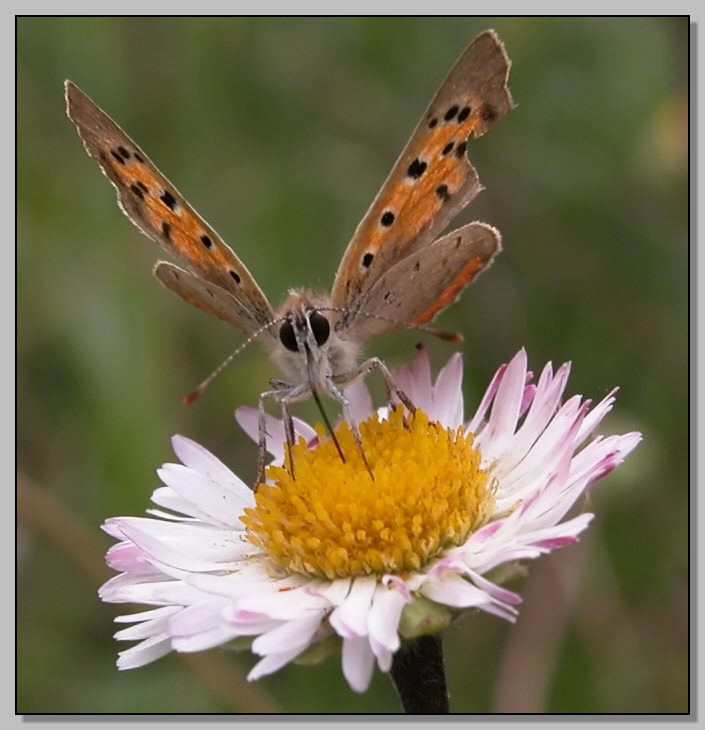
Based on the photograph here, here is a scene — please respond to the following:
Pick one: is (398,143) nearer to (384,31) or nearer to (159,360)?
(384,31)

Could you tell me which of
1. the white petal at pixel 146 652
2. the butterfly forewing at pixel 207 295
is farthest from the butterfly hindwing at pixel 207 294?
the white petal at pixel 146 652

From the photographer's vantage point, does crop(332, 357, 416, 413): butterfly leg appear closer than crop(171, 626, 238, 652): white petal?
No

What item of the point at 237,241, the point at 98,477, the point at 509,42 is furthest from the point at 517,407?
the point at 509,42

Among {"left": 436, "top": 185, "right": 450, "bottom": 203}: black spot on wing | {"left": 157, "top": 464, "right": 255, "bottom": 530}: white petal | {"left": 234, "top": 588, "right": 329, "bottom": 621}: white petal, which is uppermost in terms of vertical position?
{"left": 436, "top": 185, "right": 450, "bottom": 203}: black spot on wing

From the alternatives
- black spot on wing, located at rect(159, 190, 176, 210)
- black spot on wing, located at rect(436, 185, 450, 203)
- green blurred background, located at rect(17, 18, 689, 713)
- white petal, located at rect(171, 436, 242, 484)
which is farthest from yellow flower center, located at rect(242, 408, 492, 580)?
green blurred background, located at rect(17, 18, 689, 713)

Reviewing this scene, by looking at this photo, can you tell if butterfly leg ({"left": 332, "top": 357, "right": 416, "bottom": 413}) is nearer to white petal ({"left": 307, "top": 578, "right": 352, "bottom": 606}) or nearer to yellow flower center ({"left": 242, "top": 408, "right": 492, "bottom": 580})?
yellow flower center ({"left": 242, "top": 408, "right": 492, "bottom": 580})

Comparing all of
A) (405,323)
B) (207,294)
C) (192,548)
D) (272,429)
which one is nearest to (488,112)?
(405,323)

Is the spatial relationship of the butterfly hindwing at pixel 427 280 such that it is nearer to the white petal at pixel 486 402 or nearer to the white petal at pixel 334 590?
the white petal at pixel 486 402

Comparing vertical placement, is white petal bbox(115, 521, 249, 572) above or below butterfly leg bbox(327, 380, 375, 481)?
below
